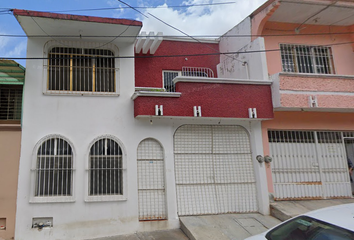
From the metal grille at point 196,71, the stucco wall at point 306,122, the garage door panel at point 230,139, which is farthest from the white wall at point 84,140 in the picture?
the metal grille at point 196,71

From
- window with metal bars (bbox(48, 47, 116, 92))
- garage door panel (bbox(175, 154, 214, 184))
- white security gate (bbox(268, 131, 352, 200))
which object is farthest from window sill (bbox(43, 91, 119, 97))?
white security gate (bbox(268, 131, 352, 200))

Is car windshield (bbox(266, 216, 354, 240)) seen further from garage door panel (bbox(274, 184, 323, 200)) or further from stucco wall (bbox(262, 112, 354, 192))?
garage door panel (bbox(274, 184, 323, 200))

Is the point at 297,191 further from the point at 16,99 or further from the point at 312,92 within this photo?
the point at 16,99

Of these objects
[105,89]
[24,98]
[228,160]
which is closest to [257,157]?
[228,160]

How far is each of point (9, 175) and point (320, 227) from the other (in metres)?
6.92

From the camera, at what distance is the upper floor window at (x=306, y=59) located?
9688 mm

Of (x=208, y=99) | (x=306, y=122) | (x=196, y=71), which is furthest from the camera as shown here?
(x=196, y=71)

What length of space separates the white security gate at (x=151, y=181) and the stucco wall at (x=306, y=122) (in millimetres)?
3337

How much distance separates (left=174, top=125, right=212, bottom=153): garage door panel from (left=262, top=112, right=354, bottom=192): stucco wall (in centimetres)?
185

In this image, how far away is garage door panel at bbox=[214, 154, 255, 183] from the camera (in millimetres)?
8375

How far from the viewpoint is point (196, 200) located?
8016 millimetres

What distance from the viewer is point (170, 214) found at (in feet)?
24.9

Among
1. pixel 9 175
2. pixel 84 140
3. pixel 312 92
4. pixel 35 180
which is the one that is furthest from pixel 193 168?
pixel 9 175

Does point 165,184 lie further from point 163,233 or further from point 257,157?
point 257,157
